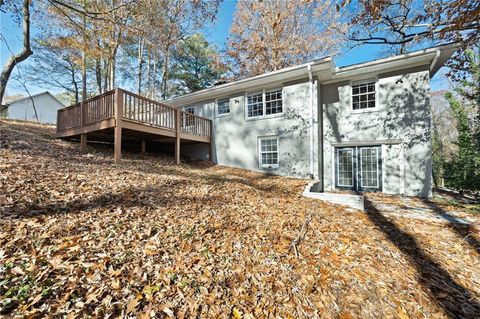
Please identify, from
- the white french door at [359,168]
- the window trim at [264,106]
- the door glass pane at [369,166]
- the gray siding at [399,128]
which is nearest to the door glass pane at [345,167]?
the white french door at [359,168]

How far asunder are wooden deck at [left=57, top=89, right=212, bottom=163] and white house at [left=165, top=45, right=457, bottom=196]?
3041 mm

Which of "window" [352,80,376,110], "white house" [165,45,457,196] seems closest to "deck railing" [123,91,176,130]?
"white house" [165,45,457,196]

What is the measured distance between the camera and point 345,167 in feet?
29.6

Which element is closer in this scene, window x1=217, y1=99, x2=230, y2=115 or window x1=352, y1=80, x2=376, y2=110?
window x1=352, y1=80, x2=376, y2=110

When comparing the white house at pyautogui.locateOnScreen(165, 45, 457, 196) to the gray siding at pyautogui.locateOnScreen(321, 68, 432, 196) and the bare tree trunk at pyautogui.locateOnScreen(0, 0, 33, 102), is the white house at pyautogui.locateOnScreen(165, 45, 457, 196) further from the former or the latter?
the bare tree trunk at pyautogui.locateOnScreen(0, 0, 33, 102)

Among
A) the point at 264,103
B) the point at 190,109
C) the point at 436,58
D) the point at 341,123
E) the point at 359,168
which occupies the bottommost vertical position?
the point at 359,168

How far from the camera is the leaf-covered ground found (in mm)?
2000

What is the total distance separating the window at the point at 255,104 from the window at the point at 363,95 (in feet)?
13.0

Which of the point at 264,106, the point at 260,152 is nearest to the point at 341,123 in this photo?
the point at 264,106

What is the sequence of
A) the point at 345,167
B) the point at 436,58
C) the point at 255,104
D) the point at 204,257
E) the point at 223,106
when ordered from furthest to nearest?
the point at 223,106
the point at 255,104
the point at 345,167
the point at 436,58
the point at 204,257

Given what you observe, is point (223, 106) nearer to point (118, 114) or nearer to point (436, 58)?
point (118, 114)

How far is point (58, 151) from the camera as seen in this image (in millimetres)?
6719

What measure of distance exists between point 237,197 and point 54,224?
10.9 ft

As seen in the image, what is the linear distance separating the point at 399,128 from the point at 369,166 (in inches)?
68.5
